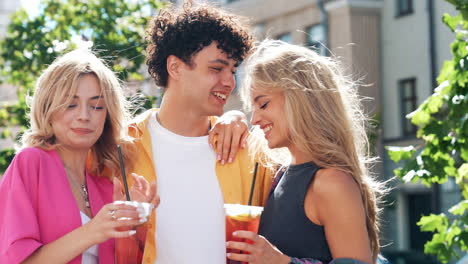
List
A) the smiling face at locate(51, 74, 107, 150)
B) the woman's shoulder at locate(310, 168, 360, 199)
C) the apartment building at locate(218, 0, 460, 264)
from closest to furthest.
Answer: the woman's shoulder at locate(310, 168, 360, 199)
the smiling face at locate(51, 74, 107, 150)
the apartment building at locate(218, 0, 460, 264)

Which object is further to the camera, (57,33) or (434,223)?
(57,33)

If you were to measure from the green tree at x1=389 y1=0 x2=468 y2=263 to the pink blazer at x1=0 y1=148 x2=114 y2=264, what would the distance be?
2.58m

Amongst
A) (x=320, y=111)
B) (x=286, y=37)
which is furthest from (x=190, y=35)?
(x=286, y=37)

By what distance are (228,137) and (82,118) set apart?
31.8 inches

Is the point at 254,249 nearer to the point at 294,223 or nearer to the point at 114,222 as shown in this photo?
the point at 294,223

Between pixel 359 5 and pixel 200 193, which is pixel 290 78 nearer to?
pixel 200 193

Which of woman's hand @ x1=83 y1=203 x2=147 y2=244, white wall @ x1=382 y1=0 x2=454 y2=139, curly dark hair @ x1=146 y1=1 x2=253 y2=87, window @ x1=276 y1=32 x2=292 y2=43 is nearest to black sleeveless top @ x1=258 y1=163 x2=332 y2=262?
woman's hand @ x1=83 y1=203 x2=147 y2=244

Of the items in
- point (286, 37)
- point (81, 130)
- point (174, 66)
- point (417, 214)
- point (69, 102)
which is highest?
point (286, 37)

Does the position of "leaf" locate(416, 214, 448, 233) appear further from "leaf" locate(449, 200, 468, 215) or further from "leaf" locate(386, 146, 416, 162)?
"leaf" locate(386, 146, 416, 162)

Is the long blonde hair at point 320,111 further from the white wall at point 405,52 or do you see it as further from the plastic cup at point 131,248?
the white wall at point 405,52

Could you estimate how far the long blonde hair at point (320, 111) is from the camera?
3447 millimetres

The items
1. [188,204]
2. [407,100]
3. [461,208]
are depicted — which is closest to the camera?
[188,204]

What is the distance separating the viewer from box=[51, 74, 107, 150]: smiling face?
3.57 metres

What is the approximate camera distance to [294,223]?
3363 mm
